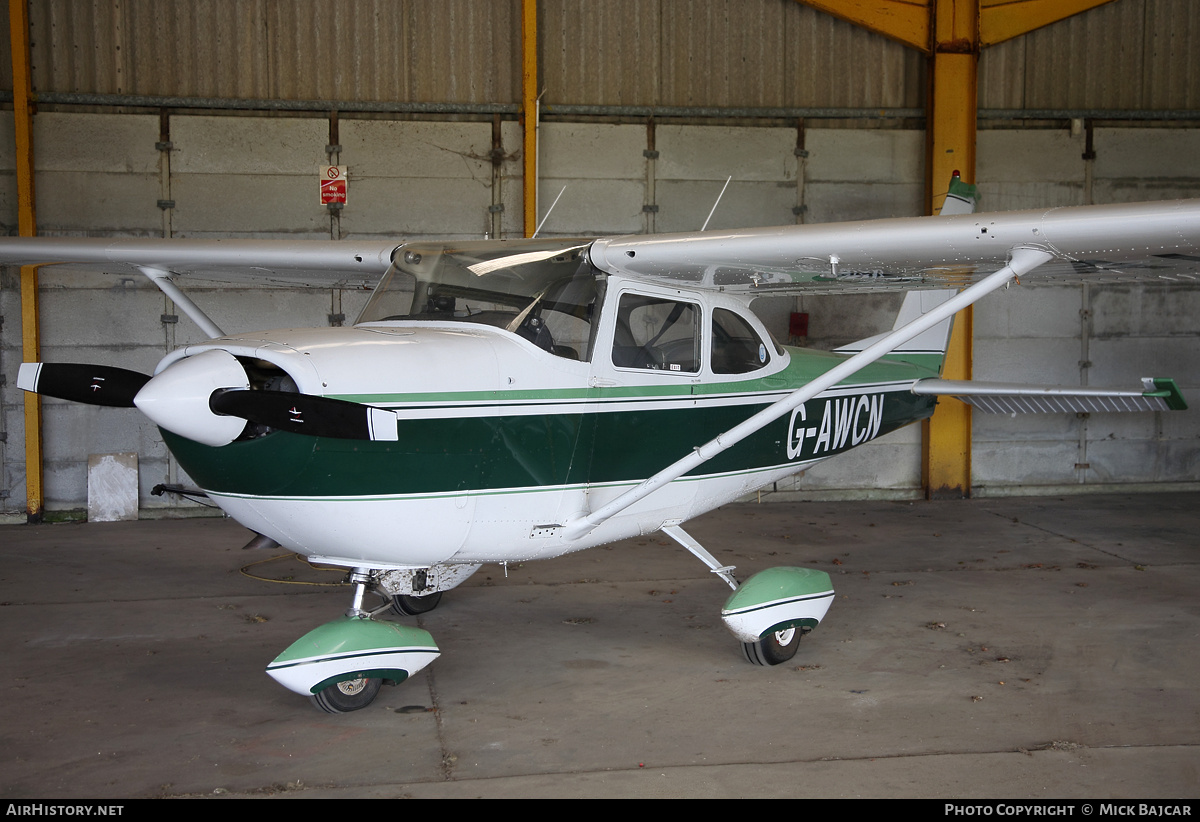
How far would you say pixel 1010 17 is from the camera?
9.34 meters

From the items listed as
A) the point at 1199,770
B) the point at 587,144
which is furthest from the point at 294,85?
the point at 1199,770

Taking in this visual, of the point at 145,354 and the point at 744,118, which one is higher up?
the point at 744,118

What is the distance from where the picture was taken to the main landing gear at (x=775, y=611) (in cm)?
451

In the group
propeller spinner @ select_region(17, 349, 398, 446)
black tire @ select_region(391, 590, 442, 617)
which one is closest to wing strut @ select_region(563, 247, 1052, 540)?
propeller spinner @ select_region(17, 349, 398, 446)

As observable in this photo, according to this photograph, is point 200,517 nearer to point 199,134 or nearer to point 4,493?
point 4,493

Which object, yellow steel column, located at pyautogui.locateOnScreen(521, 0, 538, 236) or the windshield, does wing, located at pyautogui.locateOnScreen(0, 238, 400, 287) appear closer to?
the windshield

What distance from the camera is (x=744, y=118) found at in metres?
9.36

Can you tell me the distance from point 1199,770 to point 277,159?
8074 millimetres

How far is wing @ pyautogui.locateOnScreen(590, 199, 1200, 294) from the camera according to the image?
A: 3758 millimetres

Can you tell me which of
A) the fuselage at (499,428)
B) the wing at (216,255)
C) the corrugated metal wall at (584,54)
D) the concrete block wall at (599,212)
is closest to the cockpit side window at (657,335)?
the fuselage at (499,428)

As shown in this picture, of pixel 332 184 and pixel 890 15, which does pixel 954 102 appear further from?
pixel 332 184

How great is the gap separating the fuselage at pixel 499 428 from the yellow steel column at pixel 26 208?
537 cm

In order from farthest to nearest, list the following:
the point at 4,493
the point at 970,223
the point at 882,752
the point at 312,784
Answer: the point at 4,493
the point at 970,223
the point at 882,752
the point at 312,784

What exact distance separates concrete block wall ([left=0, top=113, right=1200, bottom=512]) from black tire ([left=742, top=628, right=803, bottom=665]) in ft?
16.0
